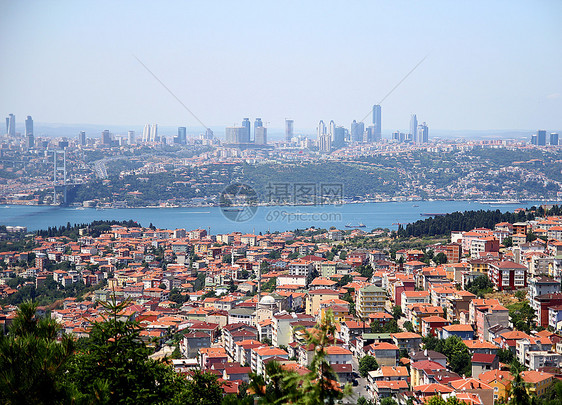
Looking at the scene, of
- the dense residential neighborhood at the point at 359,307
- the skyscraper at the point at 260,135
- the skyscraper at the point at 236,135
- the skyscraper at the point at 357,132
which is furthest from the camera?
the skyscraper at the point at 357,132

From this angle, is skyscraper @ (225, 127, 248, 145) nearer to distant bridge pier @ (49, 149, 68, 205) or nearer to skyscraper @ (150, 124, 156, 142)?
skyscraper @ (150, 124, 156, 142)

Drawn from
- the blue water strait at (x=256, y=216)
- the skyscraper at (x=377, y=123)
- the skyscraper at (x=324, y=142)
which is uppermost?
the skyscraper at (x=377, y=123)

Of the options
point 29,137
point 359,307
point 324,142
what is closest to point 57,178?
point 29,137

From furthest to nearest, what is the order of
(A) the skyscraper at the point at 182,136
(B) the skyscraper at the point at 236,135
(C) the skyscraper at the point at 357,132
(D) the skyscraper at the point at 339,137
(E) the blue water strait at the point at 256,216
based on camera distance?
(C) the skyscraper at the point at 357,132 → (A) the skyscraper at the point at 182,136 → (D) the skyscraper at the point at 339,137 → (B) the skyscraper at the point at 236,135 → (E) the blue water strait at the point at 256,216

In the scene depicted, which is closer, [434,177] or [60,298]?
[60,298]

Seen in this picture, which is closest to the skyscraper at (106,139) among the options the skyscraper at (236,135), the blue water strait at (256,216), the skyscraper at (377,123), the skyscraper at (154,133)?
the skyscraper at (154,133)

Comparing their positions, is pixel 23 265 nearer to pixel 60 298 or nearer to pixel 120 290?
pixel 60 298

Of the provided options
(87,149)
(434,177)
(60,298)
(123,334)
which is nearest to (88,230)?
(60,298)

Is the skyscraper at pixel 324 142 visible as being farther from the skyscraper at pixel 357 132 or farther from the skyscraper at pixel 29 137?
the skyscraper at pixel 29 137
